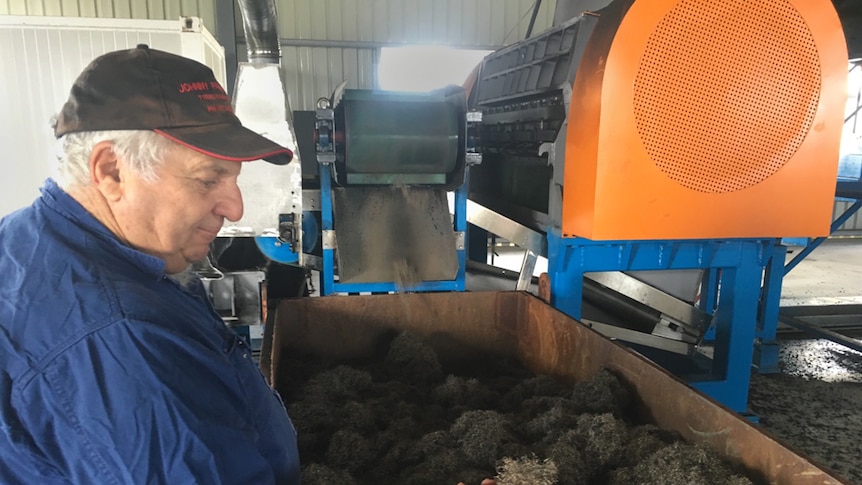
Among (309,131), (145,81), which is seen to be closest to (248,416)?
(145,81)

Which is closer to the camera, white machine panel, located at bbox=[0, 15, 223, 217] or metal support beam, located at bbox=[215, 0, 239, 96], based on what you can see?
white machine panel, located at bbox=[0, 15, 223, 217]

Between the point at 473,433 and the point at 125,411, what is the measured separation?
942 mm

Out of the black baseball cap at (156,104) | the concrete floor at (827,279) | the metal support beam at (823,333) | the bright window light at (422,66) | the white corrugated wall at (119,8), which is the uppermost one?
the white corrugated wall at (119,8)

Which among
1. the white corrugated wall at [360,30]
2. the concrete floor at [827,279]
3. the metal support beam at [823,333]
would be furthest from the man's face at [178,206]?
the white corrugated wall at [360,30]

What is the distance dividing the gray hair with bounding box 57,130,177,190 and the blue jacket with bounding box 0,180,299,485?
4 centimetres

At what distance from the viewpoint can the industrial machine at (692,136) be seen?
1754 millimetres

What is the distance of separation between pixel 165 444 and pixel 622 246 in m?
1.84

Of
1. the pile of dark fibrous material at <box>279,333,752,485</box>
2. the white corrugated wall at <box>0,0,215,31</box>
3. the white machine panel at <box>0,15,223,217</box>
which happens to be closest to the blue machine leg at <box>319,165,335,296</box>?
the pile of dark fibrous material at <box>279,333,752,485</box>

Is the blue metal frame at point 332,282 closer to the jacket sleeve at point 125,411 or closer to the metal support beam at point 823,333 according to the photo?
the jacket sleeve at point 125,411

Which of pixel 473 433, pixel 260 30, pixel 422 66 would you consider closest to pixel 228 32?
pixel 422 66

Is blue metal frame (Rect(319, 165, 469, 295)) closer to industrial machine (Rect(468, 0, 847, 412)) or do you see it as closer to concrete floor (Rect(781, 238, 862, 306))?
industrial machine (Rect(468, 0, 847, 412))

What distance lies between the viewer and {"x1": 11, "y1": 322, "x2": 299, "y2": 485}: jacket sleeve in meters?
0.64

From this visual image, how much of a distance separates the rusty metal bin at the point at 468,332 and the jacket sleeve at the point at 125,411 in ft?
2.73

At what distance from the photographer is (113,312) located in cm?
66
